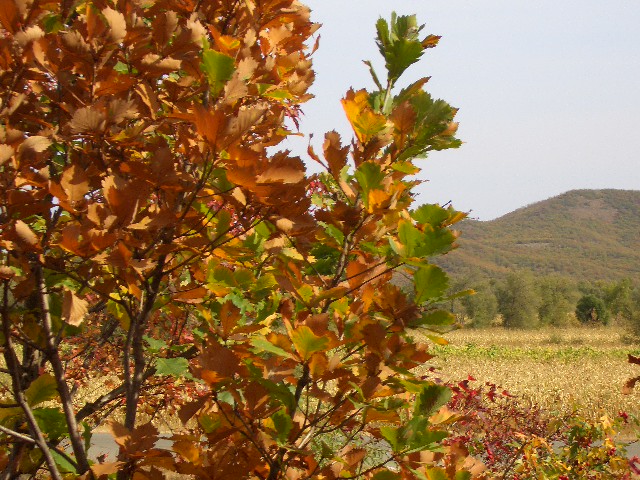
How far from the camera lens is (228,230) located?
3.93ft

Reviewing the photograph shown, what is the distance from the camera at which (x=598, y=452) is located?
4191 millimetres

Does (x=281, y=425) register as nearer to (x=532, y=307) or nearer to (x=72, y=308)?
(x=72, y=308)

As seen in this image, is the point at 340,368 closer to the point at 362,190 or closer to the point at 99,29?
the point at 362,190

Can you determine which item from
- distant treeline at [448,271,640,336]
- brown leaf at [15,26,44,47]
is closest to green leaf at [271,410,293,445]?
brown leaf at [15,26,44,47]

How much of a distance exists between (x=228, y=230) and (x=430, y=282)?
432 mm

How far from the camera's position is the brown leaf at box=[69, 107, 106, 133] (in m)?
1.01

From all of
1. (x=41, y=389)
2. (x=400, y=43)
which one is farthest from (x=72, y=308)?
(x=400, y=43)

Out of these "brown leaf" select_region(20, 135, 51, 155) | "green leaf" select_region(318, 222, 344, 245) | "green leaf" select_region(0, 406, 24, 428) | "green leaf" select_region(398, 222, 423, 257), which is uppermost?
"brown leaf" select_region(20, 135, 51, 155)

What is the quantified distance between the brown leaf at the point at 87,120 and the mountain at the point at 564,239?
3202 inches

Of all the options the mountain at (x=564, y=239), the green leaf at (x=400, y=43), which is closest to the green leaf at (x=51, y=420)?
the green leaf at (x=400, y=43)

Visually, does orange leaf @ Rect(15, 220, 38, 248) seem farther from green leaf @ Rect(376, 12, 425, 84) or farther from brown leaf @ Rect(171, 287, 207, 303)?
green leaf @ Rect(376, 12, 425, 84)

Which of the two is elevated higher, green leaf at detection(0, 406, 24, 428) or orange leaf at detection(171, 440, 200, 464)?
green leaf at detection(0, 406, 24, 428)

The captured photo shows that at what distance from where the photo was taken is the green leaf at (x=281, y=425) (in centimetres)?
107

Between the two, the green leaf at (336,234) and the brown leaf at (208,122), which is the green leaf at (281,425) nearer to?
the green leaf at (336,234)
